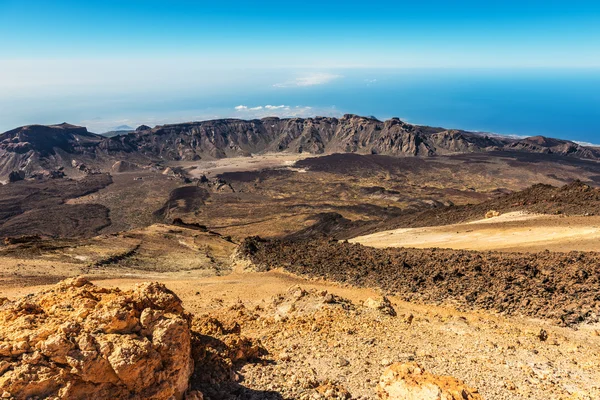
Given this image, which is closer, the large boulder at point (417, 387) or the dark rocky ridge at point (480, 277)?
the large boulder at point (417, 387)

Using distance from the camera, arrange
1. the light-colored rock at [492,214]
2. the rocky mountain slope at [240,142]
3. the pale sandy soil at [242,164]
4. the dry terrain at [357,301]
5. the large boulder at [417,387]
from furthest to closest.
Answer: the rocky mountain slope at [240,142] < the pale sandy soil at [242,164] < the light-colored rock at [492,214] < the dry terrain at [357,301] < the large boulder at [417,387]

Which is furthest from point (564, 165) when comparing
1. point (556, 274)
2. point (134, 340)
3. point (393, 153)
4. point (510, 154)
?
point (134, 340)

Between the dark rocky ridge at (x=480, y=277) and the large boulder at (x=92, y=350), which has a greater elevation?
the large boulder at (x=92, y=350)

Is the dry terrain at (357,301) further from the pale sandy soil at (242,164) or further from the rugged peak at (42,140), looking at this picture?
the rugged peak at (42,140)

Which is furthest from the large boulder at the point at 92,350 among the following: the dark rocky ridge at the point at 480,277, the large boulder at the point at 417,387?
the dark rocky ridge at the point at 480,277

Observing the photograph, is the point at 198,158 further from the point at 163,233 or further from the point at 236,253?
the point at 236,253

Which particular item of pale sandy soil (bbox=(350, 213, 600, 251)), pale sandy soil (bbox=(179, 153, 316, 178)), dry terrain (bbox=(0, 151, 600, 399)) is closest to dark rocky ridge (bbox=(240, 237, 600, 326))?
dry terrain (bbox=(0, 151, 600, 399))
